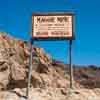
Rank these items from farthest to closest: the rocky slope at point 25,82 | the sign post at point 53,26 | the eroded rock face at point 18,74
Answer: the eroded rock face at point 18,74 < the sign post at point 53,26 < the rocky slope at point 25,82

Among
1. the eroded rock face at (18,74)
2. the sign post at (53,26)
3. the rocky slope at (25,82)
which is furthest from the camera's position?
the eroded rock face at (18,74)

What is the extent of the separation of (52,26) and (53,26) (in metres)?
0.06

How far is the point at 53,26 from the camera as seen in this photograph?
71.1 ft

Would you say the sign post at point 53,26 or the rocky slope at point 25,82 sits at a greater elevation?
the sign post at point 53,26

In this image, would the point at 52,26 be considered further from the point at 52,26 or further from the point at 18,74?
the point at 18,74

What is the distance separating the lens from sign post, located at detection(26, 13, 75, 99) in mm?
21500

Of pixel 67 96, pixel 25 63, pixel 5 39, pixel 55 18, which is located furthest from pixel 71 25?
pixel 5 39

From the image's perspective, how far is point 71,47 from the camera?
70.6 ft

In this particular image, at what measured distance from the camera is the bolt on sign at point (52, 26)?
21516 millimetres

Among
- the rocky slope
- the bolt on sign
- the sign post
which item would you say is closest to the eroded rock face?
the rocky slope

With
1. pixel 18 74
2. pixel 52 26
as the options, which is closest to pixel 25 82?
pixel 18 74

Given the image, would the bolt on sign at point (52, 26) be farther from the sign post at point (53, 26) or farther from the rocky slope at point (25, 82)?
the rocky slope at point (25, 82)

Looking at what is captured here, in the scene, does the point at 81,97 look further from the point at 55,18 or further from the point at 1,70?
the point at 1,70

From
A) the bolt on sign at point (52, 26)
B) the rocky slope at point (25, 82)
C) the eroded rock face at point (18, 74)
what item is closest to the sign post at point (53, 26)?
the bolt on sign at point (52, 26)
